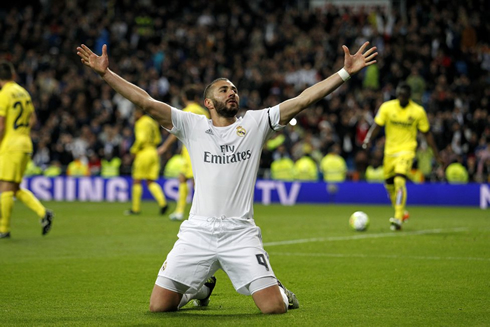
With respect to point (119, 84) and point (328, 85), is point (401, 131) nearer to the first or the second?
point (328, 85)

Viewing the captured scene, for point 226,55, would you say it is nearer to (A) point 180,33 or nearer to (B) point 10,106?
(A) point 180,33

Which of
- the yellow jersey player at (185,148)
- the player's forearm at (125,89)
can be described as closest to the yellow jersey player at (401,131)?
the yellow jersey player at (185,148)

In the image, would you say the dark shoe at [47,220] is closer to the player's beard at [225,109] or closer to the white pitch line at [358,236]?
the white pitch line at [358,236]

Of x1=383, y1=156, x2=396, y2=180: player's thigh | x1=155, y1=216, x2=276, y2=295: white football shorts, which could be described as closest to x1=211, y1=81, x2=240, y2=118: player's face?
x1=155, y1=216, x2=276, y2=295: white football shorts

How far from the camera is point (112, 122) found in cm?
2827

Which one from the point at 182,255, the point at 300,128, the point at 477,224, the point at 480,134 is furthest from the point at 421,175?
the point at 182,255

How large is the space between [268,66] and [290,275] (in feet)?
65.1

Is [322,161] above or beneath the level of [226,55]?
beneath

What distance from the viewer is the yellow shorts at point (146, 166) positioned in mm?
18109

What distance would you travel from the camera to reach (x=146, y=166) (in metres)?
18.2

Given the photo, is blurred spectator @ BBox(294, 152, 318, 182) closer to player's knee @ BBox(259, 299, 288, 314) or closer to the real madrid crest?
the real madrid crest

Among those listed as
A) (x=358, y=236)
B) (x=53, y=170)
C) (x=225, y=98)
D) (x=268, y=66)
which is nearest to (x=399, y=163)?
(x=358, y=236)

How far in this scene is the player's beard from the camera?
6617mm

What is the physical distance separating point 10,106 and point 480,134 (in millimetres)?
15773
